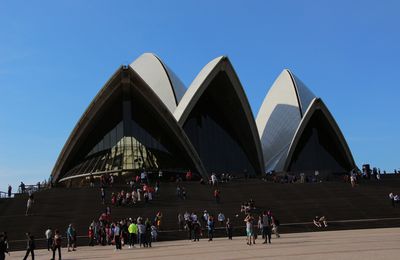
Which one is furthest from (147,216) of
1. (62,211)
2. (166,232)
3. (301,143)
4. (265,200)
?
(301,143)

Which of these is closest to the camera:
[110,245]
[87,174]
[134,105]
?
[110,245]

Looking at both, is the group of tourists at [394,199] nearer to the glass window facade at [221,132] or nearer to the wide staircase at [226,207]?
the wide staircase at [226,207]

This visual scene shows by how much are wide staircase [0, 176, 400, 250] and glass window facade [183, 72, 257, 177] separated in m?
12.8

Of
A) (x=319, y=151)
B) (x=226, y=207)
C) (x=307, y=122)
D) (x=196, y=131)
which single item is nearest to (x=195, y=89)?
(x=196, y=131)

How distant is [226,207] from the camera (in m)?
24.0

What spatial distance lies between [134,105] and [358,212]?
67.5 ft

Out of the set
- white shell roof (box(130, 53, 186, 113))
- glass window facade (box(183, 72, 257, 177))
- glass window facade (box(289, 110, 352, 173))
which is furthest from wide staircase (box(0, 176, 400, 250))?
white shell roof (box(130, 53, 186, 113))

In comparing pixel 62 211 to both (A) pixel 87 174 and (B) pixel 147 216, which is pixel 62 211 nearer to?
(B) pixel 147 216

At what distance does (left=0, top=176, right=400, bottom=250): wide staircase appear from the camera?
21453mm

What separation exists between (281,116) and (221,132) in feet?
23.5

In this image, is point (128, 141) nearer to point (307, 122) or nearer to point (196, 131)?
point (196, 131)

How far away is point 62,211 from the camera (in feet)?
76.5

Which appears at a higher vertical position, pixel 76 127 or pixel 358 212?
pixel 76 127

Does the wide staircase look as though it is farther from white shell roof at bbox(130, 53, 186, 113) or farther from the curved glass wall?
white shell roof at bbox(130, 53, 186, 113)
